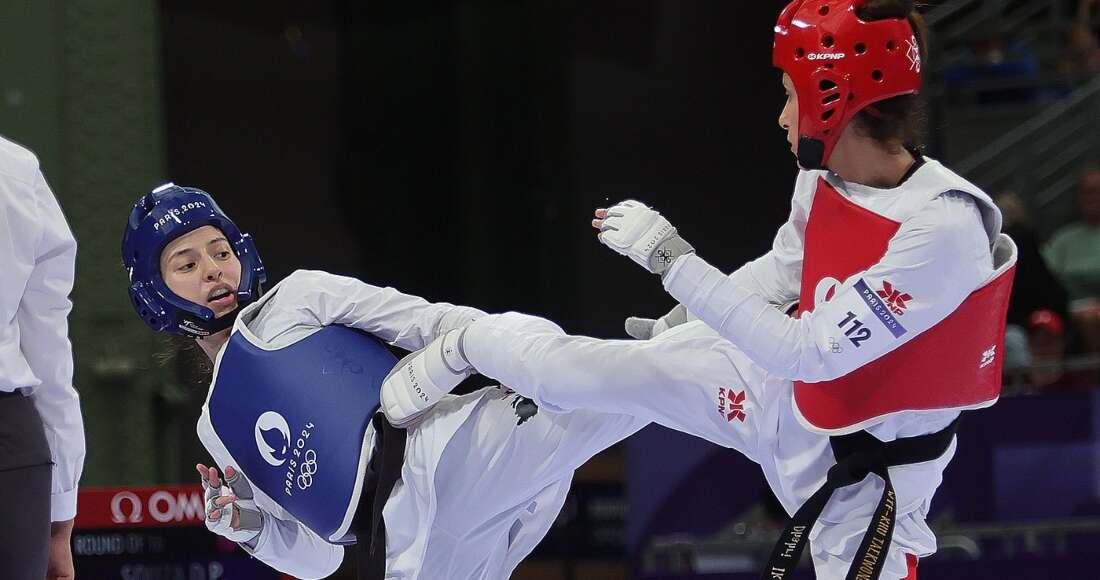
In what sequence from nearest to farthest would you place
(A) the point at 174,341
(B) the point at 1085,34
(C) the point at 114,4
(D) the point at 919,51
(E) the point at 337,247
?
(D) the point at 919,51 < (A) the point at 174,341 < (C) the point at 114,4 < (B) the point at 1085,34 < (E) the point at 337,247

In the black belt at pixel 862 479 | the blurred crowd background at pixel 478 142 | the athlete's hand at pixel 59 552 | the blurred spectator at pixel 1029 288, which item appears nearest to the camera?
the black belt at pixel 862 479

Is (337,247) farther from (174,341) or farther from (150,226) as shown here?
(150,226)

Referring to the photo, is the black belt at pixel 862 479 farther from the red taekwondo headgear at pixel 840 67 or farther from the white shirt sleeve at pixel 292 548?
the white shirt sleeve at pixel 292 548

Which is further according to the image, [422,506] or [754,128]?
[754,128]

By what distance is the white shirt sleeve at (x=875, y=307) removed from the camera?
2.92 meters

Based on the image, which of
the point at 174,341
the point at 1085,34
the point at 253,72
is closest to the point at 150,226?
the point at 174,341

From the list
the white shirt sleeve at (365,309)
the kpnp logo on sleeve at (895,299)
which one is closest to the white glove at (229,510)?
the white shirt sleeve at (365,309)

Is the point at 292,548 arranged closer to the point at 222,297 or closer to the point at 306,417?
the point at 306,417

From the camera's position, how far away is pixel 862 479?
308cm

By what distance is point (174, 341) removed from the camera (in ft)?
14.9

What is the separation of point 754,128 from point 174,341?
18.7 ft

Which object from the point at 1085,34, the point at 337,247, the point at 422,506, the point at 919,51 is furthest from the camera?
the point at 337,247

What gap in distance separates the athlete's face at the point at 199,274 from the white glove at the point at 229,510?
A: 0.47 meters

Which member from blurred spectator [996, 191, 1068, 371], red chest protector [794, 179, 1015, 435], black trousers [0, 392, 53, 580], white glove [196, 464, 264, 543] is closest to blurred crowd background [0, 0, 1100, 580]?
blurred spectator [996, 191, 1068, 371]
